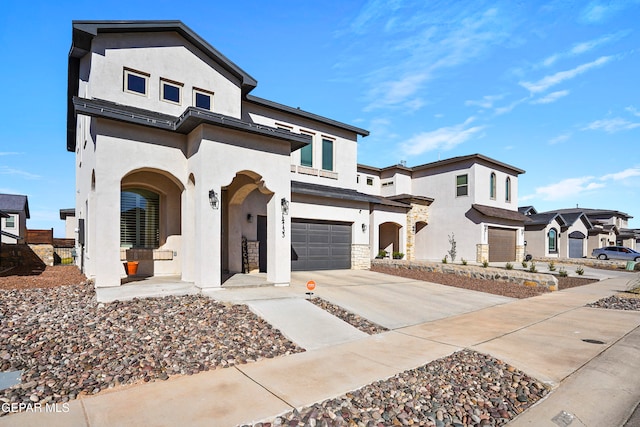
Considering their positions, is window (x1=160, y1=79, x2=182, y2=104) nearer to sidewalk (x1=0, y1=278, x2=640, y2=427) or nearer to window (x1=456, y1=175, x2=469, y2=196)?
sidewalk (x1=0, y1=278, x2=640, y2=427)

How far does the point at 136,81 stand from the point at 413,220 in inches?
737

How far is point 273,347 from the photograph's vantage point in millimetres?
6094

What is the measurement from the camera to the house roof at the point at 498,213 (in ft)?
76.0

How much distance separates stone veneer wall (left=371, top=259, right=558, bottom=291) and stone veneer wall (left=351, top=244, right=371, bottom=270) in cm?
129

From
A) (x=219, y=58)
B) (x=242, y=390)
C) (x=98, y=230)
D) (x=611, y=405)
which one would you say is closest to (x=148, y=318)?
(x=242, y=390)

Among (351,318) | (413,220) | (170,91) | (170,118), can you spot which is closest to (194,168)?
(170,118)

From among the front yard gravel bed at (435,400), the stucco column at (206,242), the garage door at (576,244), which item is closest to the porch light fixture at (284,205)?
the stucco column at (206,242)

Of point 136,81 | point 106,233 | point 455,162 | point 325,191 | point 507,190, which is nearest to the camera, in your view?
point 106,233

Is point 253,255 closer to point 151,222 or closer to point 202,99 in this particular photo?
point 151,222

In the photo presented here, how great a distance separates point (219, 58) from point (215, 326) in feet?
34.8

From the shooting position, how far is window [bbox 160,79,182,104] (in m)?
12.3

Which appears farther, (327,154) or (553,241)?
(553,241)

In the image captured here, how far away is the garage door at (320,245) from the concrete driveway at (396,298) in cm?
177

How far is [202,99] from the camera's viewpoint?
13.2 metres
